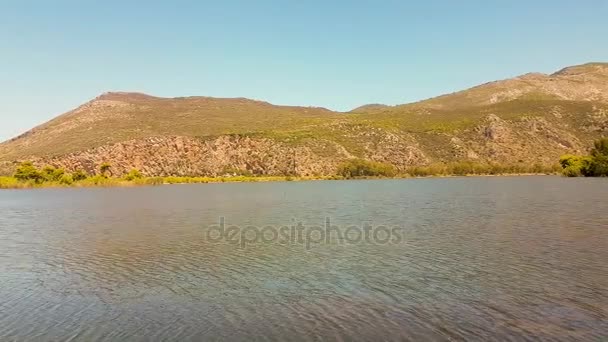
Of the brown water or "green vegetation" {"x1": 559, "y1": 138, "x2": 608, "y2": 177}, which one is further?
"green vegetation" {"x1": 559, "y1": 138, "x2": 608, "y2": 177}

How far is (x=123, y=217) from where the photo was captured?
228ft

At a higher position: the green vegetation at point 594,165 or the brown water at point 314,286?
the brown water at point 314,286

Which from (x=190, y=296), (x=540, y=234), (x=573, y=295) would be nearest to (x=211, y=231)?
(x=190, y=296)

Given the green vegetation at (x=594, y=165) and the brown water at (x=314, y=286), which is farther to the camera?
the green vegetation at (x=594, y=165)

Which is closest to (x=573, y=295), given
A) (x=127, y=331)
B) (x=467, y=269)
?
(x=467, y=269)

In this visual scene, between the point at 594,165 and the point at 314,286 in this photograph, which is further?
the point at 594,165

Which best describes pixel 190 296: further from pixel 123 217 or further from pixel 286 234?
pixel 123 217

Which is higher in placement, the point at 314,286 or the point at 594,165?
the point at 314,286

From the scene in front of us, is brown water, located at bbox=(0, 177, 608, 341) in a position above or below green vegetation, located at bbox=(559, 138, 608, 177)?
above

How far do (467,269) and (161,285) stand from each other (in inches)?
685

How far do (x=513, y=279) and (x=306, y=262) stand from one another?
12407mm

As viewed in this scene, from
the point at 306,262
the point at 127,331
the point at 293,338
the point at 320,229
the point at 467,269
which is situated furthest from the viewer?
the point at 320,229

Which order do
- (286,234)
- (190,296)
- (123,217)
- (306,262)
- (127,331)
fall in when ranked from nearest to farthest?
(127,331) → (190,296) → (306,262) → (286,234) → (123,217)

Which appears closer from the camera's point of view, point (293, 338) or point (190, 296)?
point (293, 338)
